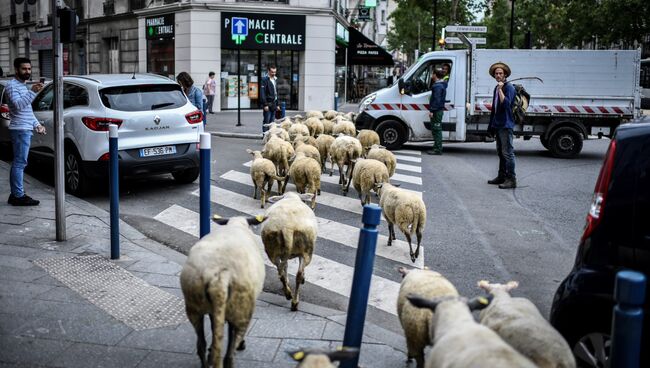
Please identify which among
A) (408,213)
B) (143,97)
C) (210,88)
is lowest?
(408,213)

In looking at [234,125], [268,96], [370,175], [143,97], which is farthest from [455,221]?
[234,125]

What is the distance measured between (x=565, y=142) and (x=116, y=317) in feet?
45.0

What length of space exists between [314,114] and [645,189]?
1401 centimetres

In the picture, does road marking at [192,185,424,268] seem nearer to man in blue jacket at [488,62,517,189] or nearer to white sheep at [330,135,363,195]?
white sheep at [330,135,363,195]

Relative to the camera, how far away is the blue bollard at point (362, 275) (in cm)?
424

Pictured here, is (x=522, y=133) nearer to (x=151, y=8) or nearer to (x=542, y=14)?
(x=151, y=8)

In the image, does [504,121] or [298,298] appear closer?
[298,298]

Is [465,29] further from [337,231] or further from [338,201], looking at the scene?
[337,231]

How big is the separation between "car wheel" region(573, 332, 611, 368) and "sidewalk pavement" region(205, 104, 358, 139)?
16.8m

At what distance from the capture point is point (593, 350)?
12.9ft

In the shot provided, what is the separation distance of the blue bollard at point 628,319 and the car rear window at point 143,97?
28.9 ft

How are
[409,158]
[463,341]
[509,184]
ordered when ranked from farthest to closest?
[409,158]
[509,184]
[463,341]

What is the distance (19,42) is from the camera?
49.7 metres

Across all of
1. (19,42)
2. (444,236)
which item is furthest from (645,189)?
(19,42)
